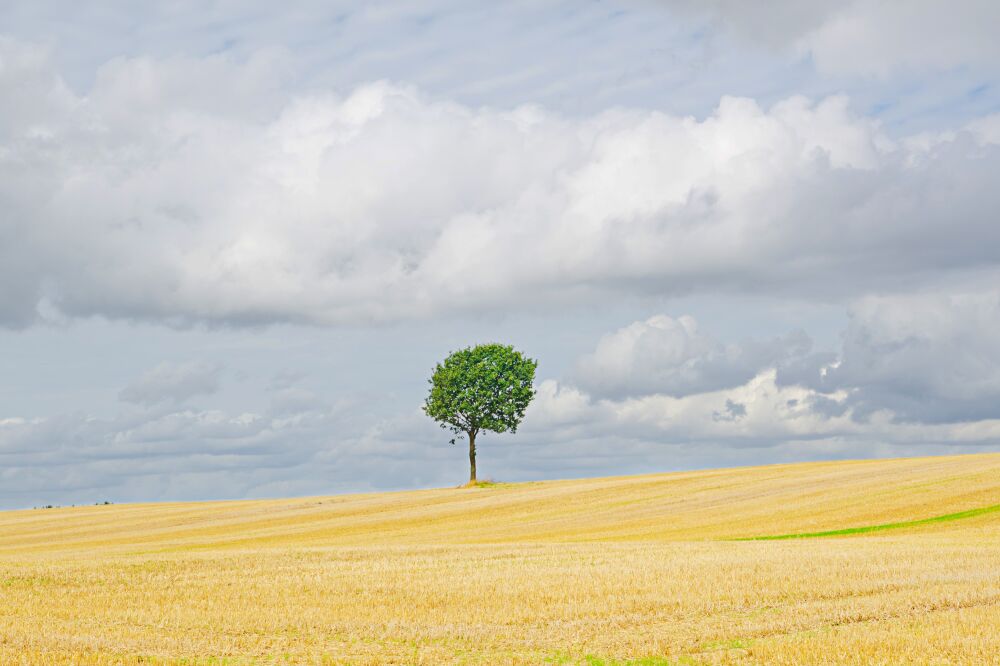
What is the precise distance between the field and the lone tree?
123ft

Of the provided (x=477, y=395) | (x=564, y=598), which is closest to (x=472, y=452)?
(x=477, y=395)

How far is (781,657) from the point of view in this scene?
58.2 feet

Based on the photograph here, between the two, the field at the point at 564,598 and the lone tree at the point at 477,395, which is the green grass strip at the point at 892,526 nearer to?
the field at the point at 564,598

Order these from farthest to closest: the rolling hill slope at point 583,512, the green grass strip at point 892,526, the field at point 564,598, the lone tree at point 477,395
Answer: the lone tree at point 477,395 < the rolling hill slope at point 583,512 < the green grass strip at point 892,526 < the field at point 564,598

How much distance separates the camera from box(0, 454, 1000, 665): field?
19.1 m

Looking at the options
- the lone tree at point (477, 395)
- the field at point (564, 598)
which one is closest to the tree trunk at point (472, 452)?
the lone tree at point (477, 395)

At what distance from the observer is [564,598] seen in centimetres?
2597

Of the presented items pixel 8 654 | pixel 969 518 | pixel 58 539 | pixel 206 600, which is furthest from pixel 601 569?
pixel 58 539

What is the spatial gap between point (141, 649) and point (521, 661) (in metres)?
7.14

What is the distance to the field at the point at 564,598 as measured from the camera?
1906cm

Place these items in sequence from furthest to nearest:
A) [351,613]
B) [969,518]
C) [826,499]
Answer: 1. [826,499]
2. [969,518]
3. [351,613]

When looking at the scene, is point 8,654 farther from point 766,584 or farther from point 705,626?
point 766,584

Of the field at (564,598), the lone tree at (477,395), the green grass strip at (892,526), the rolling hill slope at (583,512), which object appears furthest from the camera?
the lone tree at (477,395)

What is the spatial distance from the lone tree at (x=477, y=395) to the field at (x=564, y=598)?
123ft
